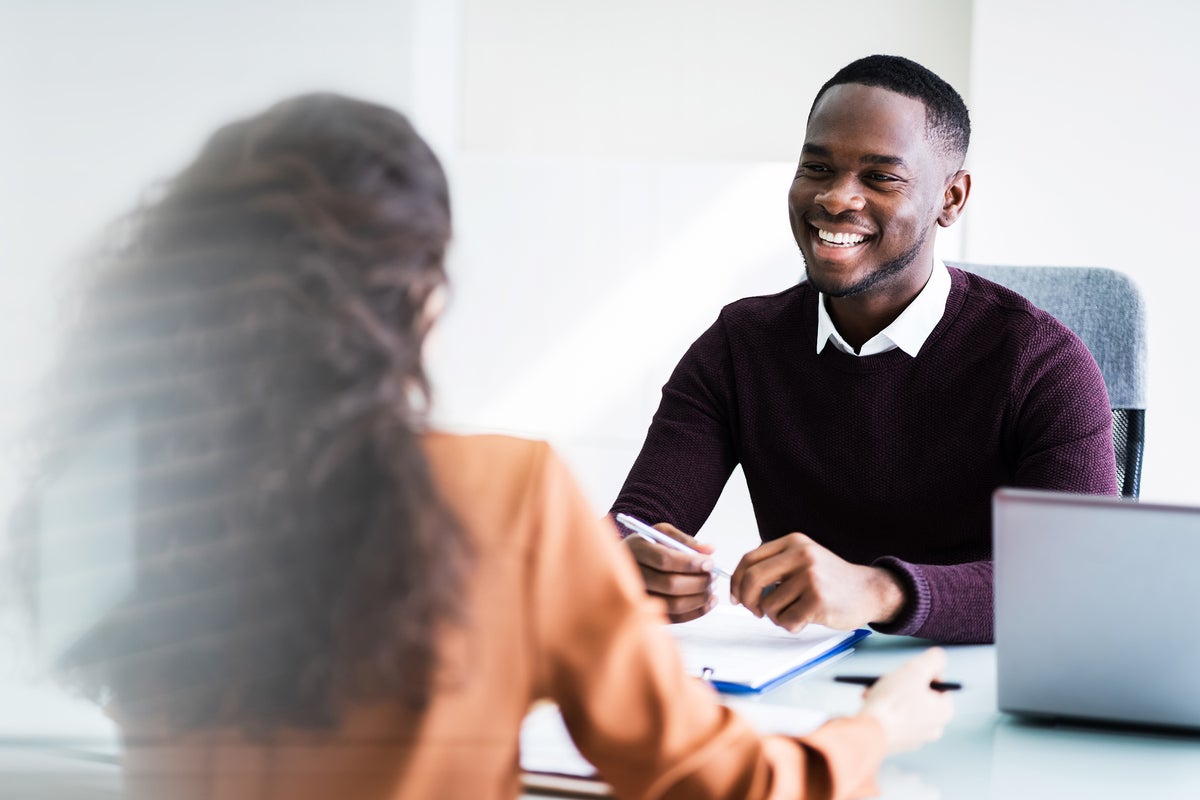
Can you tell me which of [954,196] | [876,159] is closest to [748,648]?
[876,159]

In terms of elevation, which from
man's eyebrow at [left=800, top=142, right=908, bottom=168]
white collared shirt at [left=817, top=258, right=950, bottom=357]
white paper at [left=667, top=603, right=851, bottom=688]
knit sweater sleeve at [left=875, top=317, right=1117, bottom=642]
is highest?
man's eyebrow at [left=800, top=142, right=908, bottom=168]

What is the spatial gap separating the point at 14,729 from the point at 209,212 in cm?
47

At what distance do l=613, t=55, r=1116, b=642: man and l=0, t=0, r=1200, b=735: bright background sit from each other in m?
1.38

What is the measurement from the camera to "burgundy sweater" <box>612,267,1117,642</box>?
156cm

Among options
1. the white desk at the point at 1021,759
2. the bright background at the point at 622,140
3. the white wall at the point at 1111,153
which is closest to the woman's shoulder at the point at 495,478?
the white desk at the point at 1021,759

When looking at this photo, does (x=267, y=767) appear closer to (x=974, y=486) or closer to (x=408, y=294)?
(x=408, y=294)

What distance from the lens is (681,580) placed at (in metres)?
1.26

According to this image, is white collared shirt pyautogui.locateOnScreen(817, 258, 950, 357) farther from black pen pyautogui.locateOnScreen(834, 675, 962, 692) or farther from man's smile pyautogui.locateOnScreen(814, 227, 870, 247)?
black pen pyautogui.locateOnScreen(834, 675, 962, 692)

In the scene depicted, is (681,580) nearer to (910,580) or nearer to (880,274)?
(910,580)

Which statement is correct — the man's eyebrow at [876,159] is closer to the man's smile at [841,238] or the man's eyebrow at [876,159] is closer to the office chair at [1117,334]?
the man's smile at [841,238]

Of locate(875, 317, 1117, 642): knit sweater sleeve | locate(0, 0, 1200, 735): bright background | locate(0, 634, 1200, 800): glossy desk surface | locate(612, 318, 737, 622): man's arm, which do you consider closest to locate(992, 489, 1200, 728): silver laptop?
locate(0, 634, 1200, 800): glossy desk surface

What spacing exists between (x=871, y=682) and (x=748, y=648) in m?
0.13

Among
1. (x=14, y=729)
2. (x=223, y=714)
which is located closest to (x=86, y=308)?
(x=223, y=714)

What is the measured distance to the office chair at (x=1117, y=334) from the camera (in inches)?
70.7
